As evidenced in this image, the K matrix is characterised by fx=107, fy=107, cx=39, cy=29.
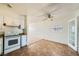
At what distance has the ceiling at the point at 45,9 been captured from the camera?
8.46 ft

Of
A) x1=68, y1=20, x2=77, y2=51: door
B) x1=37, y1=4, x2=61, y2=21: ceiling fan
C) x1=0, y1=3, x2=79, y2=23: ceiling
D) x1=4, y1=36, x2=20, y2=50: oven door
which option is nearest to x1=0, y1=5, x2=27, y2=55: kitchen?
x1=4, y1=36, x2=20, y2=50: oven door

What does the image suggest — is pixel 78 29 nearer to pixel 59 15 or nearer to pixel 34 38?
pixel 59 15

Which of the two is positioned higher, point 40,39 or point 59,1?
point 59,1

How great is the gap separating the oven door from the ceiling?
23.8 inches

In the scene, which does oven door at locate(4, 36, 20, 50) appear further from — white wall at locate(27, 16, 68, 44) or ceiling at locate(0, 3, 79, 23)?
ceiling at locate(0, 3, 79, 23)

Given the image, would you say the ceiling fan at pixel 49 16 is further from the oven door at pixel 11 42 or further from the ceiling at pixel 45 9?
the oven door at pixel 11 42

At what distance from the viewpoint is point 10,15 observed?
8.43 feet

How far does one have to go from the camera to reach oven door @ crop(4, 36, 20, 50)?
2584 mm

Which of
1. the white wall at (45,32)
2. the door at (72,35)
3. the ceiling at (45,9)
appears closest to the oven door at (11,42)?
the white wall at (45,32)

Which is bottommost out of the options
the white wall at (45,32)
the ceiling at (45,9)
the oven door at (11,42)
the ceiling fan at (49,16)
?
the oven door at (11,42)

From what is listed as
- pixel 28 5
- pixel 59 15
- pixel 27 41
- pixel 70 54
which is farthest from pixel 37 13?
pixel 70 54

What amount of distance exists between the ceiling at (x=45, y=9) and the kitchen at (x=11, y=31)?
15 centimetres

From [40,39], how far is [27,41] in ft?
1.11

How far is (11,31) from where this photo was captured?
2.60 meters
